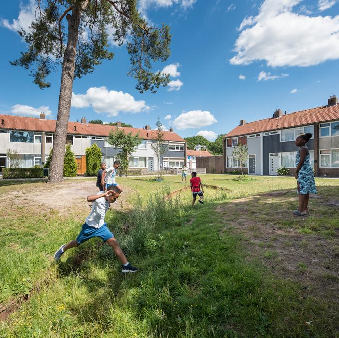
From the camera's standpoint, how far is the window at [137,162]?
126 feet

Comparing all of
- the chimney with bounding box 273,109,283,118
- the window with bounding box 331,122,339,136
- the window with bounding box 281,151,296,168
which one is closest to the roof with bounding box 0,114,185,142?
the window with bounding box 281,151,296,168

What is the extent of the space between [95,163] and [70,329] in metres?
26.2

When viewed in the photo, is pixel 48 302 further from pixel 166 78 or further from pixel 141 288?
pixel 166 78

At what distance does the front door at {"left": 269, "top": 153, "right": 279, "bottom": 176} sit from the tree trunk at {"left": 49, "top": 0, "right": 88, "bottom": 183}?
2592 cm

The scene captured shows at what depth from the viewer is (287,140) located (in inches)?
1128

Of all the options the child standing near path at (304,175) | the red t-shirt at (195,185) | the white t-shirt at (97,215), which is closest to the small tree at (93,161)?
the red t-shirt at (195,185)

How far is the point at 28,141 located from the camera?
3028 cm

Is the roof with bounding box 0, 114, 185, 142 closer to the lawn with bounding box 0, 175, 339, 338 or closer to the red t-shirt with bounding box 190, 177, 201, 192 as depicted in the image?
the red t-shirt with bounding box 190, 177, 201, 192

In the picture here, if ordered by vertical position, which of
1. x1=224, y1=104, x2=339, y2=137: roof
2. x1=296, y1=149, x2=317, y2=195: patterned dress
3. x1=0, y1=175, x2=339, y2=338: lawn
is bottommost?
x1=0, y1=175, x2=339, y2=338: lawn

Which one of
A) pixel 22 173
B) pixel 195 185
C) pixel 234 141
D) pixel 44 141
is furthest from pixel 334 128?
pixel 44 141

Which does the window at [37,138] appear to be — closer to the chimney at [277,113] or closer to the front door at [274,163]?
the front door at [274,163]

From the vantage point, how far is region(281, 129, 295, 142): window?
28.2m

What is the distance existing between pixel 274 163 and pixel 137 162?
21273 millimetres

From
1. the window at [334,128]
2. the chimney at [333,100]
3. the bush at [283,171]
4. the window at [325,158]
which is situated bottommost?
the bush at [283,171]
